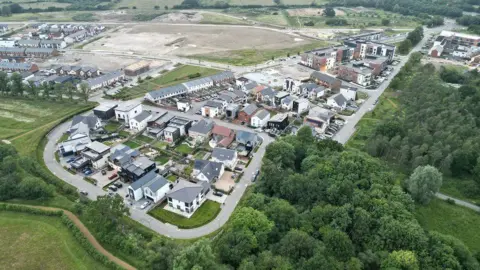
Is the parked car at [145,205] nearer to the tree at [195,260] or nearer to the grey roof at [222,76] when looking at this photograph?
the tree at [195,260]

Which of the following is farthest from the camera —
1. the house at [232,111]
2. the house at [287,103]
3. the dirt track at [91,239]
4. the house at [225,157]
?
the house at [287,103]

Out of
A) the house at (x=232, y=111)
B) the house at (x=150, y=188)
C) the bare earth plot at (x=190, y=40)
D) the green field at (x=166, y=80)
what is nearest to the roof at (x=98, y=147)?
the house at (x=150, y=188)

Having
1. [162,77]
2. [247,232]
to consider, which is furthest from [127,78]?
[247,232]

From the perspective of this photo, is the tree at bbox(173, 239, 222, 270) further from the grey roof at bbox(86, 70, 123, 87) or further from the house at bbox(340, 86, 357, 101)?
the grey roof at bbox(86, 70, 123, 87)

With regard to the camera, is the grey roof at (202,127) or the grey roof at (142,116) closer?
the grey roof at (202,127)

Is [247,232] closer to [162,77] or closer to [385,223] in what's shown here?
[385,223]

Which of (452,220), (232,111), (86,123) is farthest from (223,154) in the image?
(452,220)
